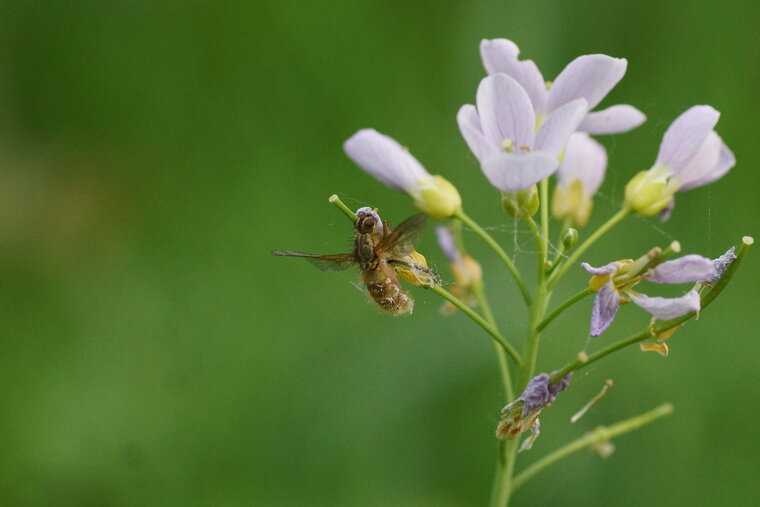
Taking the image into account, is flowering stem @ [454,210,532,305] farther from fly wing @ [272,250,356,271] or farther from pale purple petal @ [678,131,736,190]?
pale purple petal @ [678,131,736,190]

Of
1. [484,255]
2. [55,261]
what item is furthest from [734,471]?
[55,261]

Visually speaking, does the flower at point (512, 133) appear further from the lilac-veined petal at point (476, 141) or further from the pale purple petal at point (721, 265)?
the pale purple petal at point (721, 265)

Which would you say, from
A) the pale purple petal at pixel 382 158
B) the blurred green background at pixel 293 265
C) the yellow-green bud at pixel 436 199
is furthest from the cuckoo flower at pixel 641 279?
the blurred green background at pixel 293 265

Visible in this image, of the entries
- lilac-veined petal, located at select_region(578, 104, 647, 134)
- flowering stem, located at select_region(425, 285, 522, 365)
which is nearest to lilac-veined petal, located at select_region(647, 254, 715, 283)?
flowering stem, located at select_region(425, 285, 522, 365)

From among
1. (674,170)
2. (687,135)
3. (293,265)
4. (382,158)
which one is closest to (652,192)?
(674,170)

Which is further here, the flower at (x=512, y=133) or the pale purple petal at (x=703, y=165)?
the pale purple petal at (x=703, y=165)

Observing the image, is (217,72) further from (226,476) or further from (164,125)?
(226,476)
